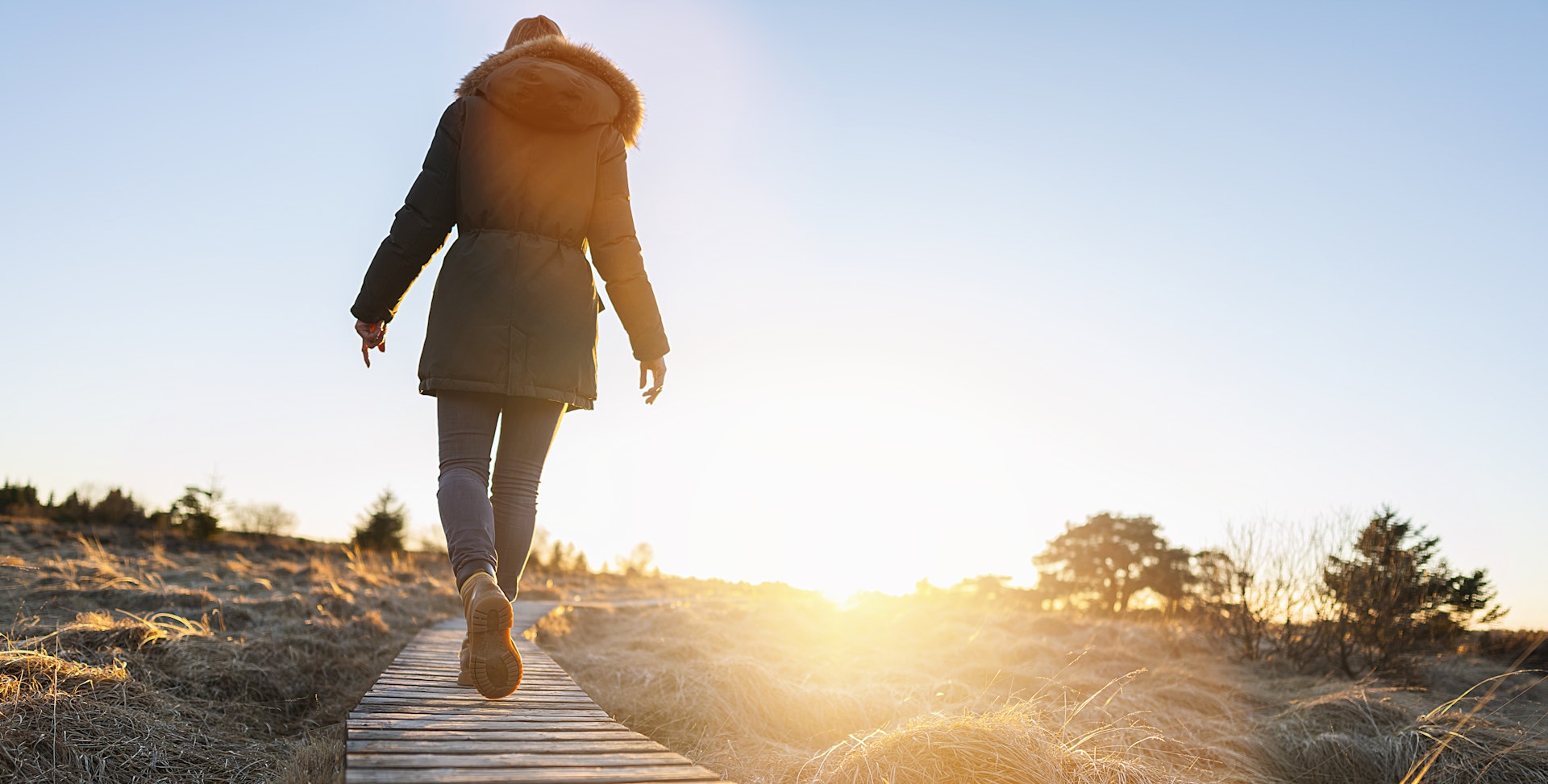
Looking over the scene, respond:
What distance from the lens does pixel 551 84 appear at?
8.32ft

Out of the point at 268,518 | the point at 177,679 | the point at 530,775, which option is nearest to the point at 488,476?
the point at 530,775

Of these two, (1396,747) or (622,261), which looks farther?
(1396,747)

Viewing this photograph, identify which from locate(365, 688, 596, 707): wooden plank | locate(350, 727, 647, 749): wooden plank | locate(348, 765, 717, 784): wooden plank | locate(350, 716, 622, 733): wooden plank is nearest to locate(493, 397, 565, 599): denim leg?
locate(365, 688, 596, 707): wooden plank

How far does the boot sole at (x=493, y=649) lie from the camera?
1.95 metres

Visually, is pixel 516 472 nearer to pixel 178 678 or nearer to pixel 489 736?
pixel 489 736

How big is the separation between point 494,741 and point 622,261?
1600 millimetres

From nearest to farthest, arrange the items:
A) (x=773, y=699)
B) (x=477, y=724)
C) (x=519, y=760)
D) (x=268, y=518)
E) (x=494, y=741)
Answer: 1. (x=519, y=760)
2. (x=494, y=741)
3. (x=477, y=724)
4. (x=773, y=699)
5. (x=268, y=518)

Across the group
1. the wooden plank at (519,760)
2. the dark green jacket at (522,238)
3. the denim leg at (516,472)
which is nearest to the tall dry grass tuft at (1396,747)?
the wooden plank at (519,760)

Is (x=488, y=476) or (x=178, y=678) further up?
(x=488, y=476)

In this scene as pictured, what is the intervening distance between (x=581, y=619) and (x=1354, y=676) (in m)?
7.15

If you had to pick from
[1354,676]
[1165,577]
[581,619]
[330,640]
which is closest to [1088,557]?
[1165,577]

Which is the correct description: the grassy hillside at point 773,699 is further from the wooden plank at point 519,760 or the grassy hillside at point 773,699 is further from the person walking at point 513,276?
the person walking at point 513,276

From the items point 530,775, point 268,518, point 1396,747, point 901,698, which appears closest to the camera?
point 530,775

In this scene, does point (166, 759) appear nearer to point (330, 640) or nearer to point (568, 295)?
point (568, 295)
